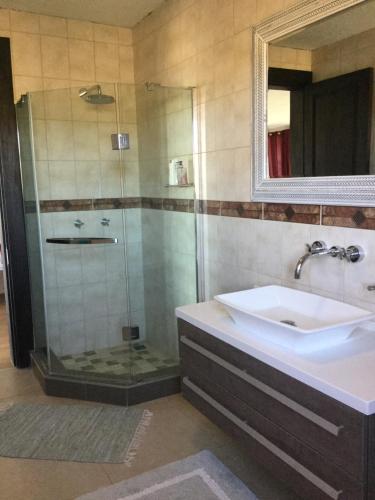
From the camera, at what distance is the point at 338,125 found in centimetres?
179

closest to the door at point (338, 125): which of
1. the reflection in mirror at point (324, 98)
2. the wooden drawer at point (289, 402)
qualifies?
the reflection in mirror at point (324, 98)

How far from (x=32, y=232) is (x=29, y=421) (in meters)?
1.30

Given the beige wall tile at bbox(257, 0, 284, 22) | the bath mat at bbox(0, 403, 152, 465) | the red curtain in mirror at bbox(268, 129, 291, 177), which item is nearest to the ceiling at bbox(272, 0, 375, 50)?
the beige wall tile at bbox(257, 0, 284, 22)

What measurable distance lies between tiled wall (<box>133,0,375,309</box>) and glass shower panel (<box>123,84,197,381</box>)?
0.50ft

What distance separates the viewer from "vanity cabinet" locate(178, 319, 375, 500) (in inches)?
46.7

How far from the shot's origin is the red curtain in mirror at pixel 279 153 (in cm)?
204

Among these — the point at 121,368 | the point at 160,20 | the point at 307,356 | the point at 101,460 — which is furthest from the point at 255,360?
the point at 160,20

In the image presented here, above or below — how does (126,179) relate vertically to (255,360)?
above

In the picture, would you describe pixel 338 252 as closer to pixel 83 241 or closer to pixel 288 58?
pixel 288 58

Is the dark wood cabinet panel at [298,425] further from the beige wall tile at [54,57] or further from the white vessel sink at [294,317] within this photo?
the beige wall tile at [54,57]

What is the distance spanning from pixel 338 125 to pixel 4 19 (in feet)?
8.16

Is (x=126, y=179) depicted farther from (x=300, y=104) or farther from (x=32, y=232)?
(x=300, y=104)

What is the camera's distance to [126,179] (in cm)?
312

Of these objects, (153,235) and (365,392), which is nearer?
(365,392)
